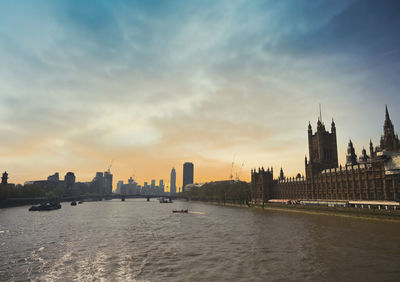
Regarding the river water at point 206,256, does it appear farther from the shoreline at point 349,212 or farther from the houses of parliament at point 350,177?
the houses of parliament at point 350,177

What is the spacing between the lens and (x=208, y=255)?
45875 millimetres

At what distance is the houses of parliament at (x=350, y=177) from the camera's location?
110562 millimetres

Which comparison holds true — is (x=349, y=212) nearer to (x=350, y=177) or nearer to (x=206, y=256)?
(x=350, y=177)

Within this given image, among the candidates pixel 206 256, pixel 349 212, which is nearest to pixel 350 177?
pixel 349 212

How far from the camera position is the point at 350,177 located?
438 feet

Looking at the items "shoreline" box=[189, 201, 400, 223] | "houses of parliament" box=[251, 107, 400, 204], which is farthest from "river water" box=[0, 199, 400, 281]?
"houses of parliament" box=[251, 107, 400, 204]

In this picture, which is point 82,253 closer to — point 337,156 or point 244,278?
point 244,278

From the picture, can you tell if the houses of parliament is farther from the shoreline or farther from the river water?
the river water

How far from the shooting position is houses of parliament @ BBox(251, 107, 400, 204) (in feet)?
363

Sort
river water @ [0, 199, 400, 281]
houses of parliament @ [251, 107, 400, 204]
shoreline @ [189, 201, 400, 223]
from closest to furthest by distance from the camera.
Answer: river water @ [0, 199, 400, 281], shoreline @ [189, 201, 400, 223], houses of parliament @ [251, 107, 400, 204]

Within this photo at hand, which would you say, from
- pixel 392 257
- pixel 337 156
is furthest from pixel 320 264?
pixel 337 156

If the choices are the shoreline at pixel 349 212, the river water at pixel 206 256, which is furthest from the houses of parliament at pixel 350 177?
the river water at pixel 206 256

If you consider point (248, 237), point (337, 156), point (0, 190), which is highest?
point (337, 156)

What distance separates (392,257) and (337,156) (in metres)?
166
